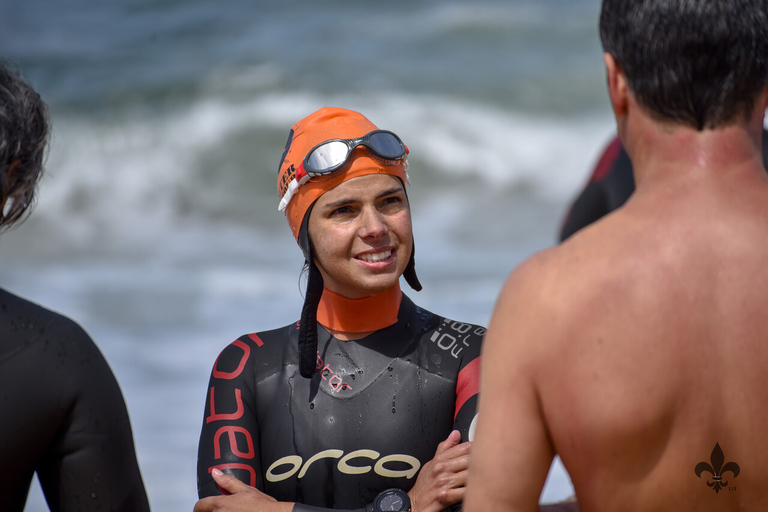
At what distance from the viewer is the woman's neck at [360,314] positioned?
10.6ft

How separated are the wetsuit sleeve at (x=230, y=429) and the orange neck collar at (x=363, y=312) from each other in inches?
13.4

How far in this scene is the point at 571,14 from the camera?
19.0m

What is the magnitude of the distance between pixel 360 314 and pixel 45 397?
4.52ft

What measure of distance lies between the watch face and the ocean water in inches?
220

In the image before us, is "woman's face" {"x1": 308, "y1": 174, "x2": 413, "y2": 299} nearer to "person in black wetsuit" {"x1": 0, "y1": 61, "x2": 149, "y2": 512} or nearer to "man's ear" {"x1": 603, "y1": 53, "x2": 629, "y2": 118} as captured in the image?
"person in black wetsuit" {"x1": 0, "y1": 61, "x2": 149, "y2": 512}

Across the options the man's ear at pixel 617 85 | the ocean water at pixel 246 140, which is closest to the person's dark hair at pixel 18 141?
the man's ear at pixel 617 85

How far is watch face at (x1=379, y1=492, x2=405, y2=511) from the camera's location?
2.81 m

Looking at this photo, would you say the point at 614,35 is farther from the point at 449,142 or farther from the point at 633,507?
the point at 449,142

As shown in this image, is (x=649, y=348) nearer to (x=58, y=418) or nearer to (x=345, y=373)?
(x=58, y=418)

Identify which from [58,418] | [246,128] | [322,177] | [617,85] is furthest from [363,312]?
[246,128]

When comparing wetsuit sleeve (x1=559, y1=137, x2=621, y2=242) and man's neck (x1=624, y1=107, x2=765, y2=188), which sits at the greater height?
wetsuit sleeve (x1=559, y1=137, x2=621, y2=242)

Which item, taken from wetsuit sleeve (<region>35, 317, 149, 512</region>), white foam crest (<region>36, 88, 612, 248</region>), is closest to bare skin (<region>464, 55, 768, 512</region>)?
wetsuit sleeve (<region>35, 317, 149, 512</region>)

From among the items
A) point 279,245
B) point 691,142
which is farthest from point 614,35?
point 279,245

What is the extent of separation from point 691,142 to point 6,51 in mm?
18665
